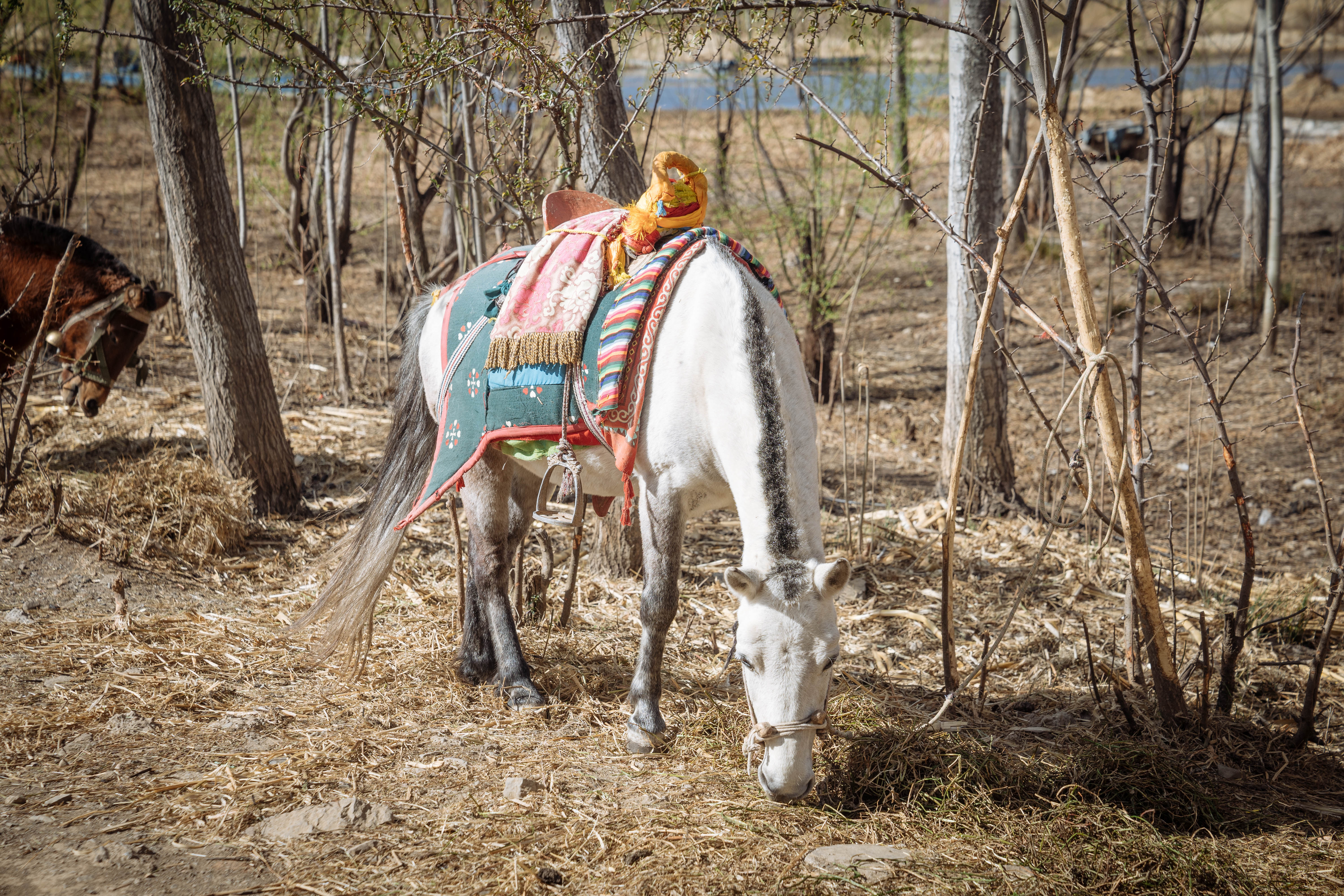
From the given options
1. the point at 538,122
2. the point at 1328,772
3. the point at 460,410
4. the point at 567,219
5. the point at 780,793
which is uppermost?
the point at 538,122

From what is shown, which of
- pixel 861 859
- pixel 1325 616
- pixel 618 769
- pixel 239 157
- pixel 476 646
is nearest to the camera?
pixel 861 859

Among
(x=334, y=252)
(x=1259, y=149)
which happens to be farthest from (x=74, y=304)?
(x=1259, y=149)

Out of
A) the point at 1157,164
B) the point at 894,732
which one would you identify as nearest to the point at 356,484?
the point at 894,732

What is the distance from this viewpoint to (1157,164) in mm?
3018

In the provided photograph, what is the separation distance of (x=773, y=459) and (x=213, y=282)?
3.68m

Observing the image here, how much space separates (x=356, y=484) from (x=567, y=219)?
2845 millimetres

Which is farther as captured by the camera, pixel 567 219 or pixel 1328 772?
pixel 567 219

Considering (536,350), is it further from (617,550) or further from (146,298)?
(146,298)

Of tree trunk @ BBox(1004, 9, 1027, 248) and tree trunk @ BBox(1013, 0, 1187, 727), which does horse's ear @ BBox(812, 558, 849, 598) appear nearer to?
tree trunk @ BBox(1013, 0, 1187, 727)

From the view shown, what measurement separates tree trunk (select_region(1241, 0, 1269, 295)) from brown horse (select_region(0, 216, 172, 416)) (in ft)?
31.3

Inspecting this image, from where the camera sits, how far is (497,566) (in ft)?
11.6

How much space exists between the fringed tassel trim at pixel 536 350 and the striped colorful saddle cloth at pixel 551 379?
0.02 m

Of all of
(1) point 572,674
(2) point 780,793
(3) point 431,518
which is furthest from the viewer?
(3) point 431,518

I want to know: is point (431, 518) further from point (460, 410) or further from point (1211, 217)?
point (1211, 217)
